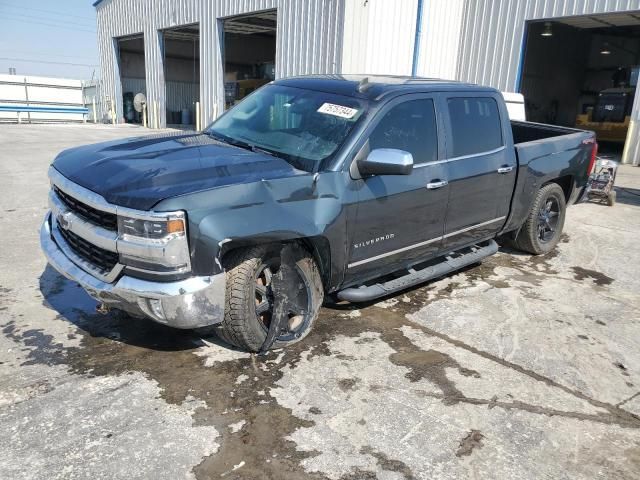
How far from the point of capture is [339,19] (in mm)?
15758

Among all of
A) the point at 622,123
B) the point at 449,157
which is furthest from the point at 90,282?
the point at 622,123

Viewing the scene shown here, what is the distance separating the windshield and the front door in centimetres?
27

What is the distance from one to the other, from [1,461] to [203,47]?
852 inches

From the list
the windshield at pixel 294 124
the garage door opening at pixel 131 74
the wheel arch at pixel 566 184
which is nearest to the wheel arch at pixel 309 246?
the windshield at pixel 294 124

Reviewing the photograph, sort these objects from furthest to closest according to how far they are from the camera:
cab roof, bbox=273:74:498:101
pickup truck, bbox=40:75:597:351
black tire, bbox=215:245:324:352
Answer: cab roof, bbox=273:74:498:101
black tire, bbox=215:245:324:352
pickup truck, bbox=40:75:597:351

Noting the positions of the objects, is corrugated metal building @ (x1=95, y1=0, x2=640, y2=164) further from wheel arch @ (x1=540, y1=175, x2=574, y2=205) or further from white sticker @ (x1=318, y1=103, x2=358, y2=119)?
white sticker @ (x1=318, y1=103, x2=358, y2=119)

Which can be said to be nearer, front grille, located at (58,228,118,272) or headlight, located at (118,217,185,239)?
headlight, located at (118,217,185,239)

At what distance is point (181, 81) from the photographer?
34.2 metres

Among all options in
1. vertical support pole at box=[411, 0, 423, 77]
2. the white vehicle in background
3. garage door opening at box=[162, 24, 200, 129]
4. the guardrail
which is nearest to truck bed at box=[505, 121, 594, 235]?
the white vehicle in background

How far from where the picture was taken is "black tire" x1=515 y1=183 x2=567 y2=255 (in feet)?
19.4

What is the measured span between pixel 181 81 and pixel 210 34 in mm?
13818

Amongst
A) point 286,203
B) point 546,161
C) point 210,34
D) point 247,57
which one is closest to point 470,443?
point 286,203

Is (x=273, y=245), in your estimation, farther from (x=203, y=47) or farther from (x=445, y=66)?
(x=203, y=47)

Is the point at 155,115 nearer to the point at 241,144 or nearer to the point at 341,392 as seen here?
the point at 241,144
